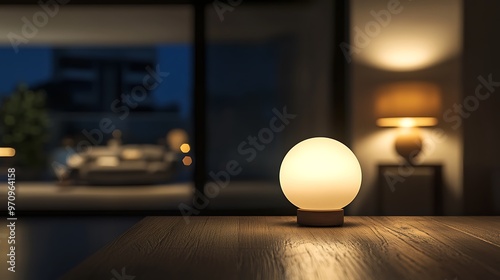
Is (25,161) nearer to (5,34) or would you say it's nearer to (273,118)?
(5,34)

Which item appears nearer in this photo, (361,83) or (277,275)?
(277,275)

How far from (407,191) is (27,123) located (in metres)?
7.59

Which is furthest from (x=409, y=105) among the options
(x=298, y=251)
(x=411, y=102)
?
(x=298, y=251)

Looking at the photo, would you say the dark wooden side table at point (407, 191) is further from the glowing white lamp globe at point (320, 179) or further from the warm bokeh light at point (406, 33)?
the glowing white lamp globe at point (320, 179)

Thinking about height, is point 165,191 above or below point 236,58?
below

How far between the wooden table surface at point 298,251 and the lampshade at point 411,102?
87.3 inches

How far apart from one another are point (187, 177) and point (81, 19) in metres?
2.78

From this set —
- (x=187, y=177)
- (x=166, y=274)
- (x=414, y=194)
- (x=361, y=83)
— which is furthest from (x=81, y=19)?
(x=166, y=274)

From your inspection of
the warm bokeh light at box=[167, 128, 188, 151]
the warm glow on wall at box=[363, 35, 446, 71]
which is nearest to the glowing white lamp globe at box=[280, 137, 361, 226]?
the warm glow on wall at box=[363, 35, 446, 71]

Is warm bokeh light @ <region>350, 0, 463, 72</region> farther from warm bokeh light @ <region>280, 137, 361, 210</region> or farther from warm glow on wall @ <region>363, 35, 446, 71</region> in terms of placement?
warm bokeh light @ <region>280, 137, 361, 210</region>

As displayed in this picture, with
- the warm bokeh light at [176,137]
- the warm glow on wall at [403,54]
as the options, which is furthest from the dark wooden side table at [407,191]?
the warm bokeh light at [176,137]

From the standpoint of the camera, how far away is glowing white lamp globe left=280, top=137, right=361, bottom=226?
156 centimetres

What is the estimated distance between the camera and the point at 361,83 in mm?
4398

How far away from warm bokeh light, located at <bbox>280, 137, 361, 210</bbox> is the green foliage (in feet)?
30.2
